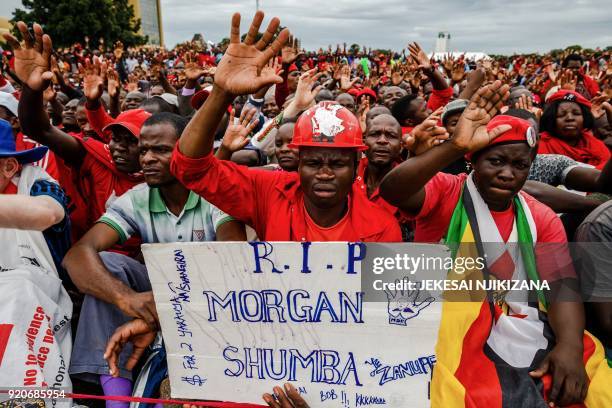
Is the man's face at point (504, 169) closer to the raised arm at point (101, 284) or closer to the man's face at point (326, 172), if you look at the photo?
the man's face at point (326, 172)

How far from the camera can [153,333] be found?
2254mm

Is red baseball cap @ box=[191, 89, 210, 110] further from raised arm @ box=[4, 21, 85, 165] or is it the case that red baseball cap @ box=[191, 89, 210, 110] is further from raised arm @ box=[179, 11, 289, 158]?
raised arm @ box=[179, 11, 289, 158]

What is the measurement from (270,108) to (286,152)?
3.12 m

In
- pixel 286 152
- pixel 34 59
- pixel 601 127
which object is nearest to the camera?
pixel 34 59

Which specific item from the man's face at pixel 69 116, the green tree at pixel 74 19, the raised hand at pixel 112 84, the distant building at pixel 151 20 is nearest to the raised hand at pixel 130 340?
the raised hand at pixel 112 84

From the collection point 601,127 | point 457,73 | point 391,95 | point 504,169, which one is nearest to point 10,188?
point 504,169

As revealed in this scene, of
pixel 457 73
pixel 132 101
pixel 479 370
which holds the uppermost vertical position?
pixel 457 73

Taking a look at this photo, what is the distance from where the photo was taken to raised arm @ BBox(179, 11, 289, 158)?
6.47 feet

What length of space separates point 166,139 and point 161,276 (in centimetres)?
96

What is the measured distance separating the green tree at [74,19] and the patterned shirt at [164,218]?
3572cm

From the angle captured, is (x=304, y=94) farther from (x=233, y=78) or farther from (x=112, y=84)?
(x=233, y=78)

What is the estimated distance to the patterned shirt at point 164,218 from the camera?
261 cm

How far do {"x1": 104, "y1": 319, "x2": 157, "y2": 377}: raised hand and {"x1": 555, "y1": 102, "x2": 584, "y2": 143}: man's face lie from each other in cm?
401

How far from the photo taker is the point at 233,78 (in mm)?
1986
